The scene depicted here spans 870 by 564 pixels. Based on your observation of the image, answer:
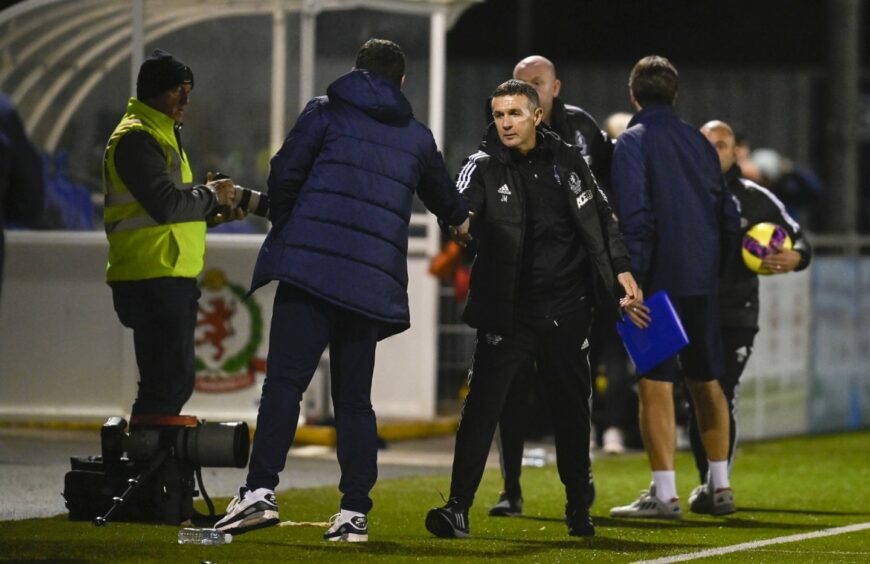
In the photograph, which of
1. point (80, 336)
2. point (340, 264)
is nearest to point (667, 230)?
point (340, 264)

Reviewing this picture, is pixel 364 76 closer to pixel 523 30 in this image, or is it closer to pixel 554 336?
pixel 554 336

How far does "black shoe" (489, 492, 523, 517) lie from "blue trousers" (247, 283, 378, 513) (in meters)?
1.69

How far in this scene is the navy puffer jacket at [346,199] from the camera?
849 centimetres

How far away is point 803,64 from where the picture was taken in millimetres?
32531

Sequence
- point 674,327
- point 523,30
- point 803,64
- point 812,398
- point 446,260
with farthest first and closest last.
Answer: point 803,64 < point 523,30 < point 812,398 < point 446,260 < point 674,327

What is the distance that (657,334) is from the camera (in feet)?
32.5

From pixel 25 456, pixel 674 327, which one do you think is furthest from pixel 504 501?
pixel 25 456

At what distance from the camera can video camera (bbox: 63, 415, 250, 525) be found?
919cm

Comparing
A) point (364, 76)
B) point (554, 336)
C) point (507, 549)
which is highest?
point (364, 76)

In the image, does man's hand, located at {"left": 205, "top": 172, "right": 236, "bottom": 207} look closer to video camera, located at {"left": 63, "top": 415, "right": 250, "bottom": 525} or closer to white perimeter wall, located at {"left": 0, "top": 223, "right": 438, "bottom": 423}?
video camera, located at {"left": 63, "top": 415, "right": 250, "bottom": 525}

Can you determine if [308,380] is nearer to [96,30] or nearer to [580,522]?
[580,522]

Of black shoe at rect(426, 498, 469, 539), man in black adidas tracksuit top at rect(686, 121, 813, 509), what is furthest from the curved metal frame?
black shoe at rect(426, 498, 469, 539)

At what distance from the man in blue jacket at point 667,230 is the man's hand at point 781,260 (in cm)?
77

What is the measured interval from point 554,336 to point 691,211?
56.5 inches
